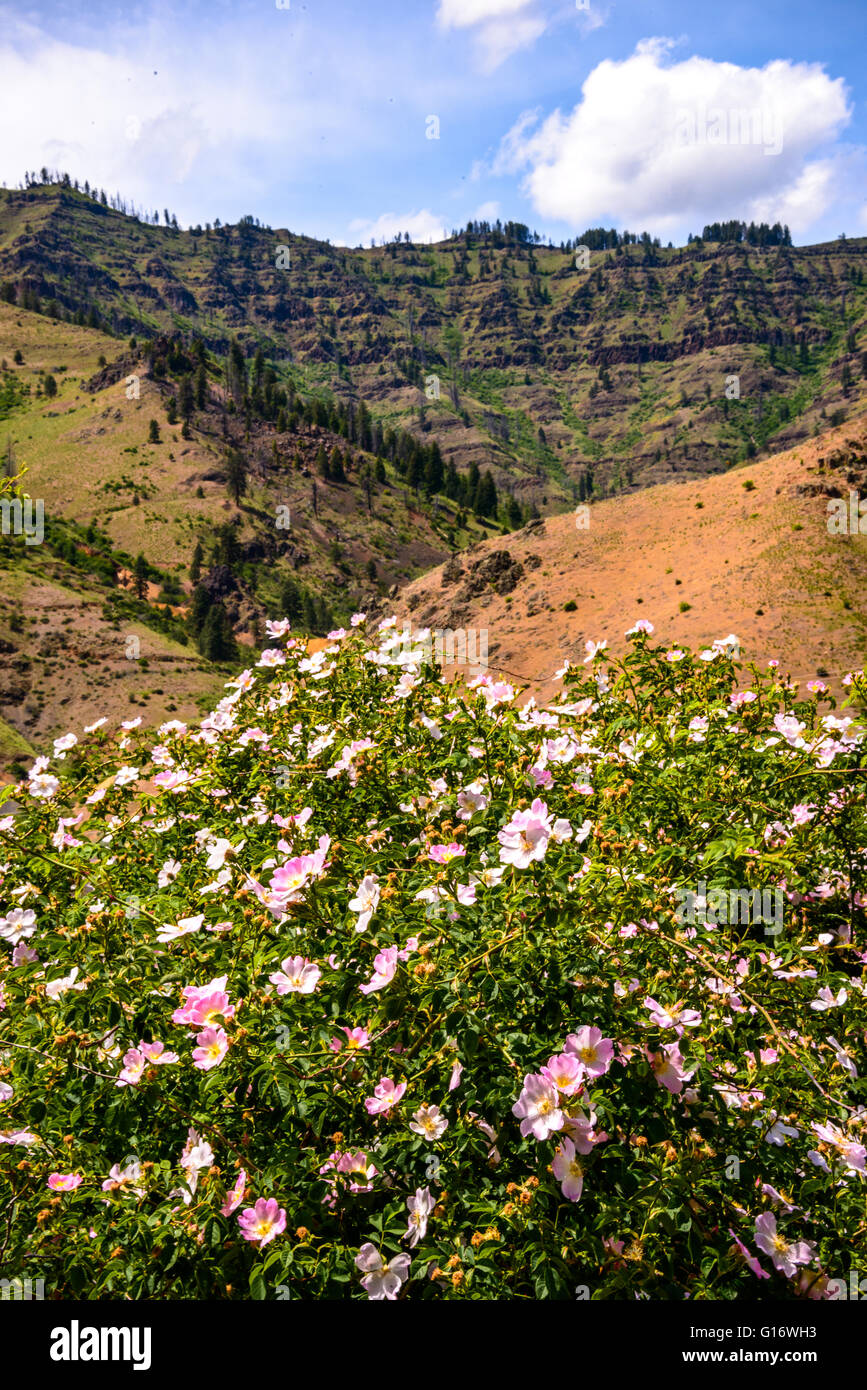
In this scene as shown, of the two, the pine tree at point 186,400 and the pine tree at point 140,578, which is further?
the pine tree at point 186,400

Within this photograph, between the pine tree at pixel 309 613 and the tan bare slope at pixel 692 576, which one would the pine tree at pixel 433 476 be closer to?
the pine tree at pixel 309 613

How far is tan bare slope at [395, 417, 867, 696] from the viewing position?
21125 mm

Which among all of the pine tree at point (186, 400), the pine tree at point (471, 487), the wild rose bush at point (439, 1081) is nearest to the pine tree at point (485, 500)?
the pine tree at point (471, 487)

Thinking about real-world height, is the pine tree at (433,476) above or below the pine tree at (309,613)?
above

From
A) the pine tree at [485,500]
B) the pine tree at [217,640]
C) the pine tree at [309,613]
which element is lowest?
the pine tree at [217,640]

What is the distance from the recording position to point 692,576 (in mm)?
26016

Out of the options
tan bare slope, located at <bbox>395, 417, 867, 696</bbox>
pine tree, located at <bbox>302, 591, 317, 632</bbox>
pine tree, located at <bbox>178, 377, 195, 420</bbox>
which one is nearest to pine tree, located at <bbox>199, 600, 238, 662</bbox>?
pine tree, located at <bbox>302, 591, 317, 632</bbox>

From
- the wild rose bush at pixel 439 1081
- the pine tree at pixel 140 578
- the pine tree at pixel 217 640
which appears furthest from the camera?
the pine tree at pixel 140 578

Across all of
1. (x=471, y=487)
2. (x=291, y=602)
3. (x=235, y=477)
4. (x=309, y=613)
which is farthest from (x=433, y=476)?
(x=309, y=613)

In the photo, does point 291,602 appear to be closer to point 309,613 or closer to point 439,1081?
point 309,613

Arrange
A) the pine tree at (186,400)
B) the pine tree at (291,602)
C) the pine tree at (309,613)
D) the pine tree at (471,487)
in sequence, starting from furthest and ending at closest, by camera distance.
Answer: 1. the pine tree at (471,487)
2. the pine tree at (186,400)
3. the pine tree at (291,602)
4. the pine tree at (309,613)

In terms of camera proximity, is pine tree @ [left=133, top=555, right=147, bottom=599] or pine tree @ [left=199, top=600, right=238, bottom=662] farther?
pine tree @ [left=133, top=555, right=147, bottom=599]

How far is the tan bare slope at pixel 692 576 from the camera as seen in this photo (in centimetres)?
2112

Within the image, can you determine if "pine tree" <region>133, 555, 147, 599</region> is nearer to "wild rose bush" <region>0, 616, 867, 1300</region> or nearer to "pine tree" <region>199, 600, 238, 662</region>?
"pine tree" <region>199, 600, 238, 662</region>
